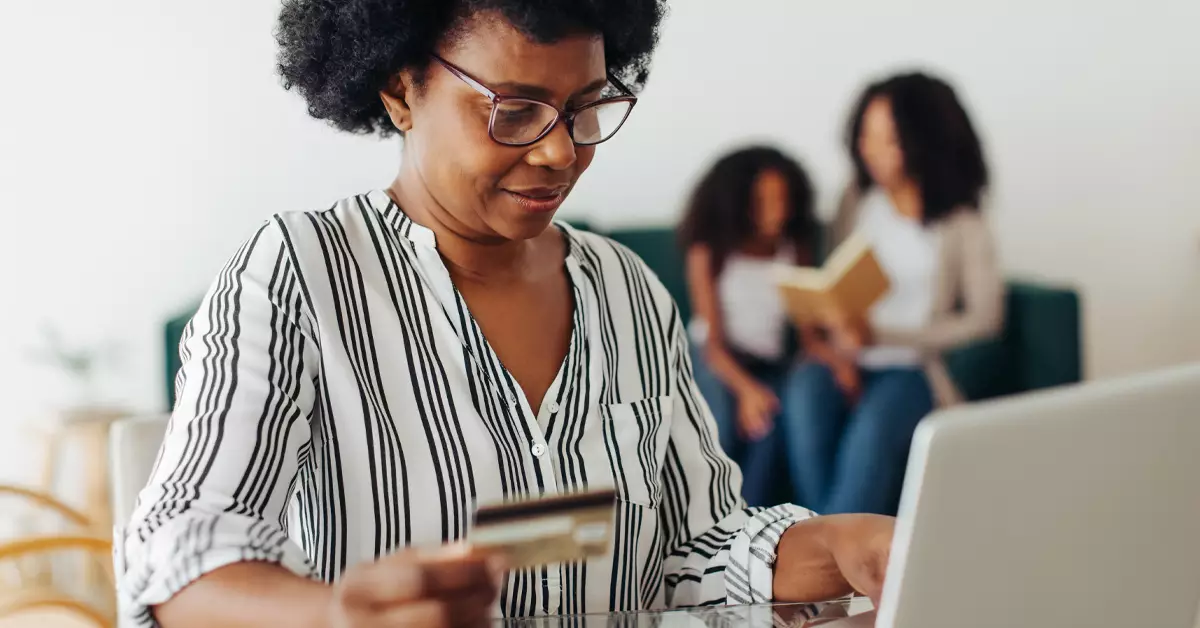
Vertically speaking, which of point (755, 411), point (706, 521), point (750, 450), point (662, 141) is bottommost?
point (750, 450)

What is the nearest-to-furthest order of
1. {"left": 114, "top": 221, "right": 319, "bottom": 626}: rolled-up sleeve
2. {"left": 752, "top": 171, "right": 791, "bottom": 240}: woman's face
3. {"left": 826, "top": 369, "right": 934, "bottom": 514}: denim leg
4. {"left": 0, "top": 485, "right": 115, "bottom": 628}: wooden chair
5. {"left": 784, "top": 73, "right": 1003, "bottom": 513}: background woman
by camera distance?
{"left": 114, "top": 221, "right": 319, "bottom": 626}: rolled-up sleeve, {"left": 0, "top": 485, "right": 115, "bottom": 628}: wooden chair, {"left": 826, "top": 369, "right": 934, "bottom": 514}: denim leg, {"left": 784, "top": 73, "right": 1003, "bottom": 513}: background woman, {"left": 752, "top": 171, "right": 791, "bottom": 240}: woman's face

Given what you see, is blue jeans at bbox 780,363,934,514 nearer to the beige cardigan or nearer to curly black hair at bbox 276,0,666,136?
the beige cardigan

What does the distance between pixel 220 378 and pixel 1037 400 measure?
0.57 metres

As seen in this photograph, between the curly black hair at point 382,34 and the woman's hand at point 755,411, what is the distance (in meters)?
1.80

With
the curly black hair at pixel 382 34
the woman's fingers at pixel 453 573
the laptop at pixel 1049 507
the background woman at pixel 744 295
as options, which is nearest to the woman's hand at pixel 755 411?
the background woman at pixel 744 295

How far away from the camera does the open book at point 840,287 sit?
99.0 inches

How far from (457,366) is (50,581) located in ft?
8.50

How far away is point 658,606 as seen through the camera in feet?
3.67

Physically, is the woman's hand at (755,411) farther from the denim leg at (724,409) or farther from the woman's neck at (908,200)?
the woman's neck at (908,200)

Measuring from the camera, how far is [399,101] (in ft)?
3.48

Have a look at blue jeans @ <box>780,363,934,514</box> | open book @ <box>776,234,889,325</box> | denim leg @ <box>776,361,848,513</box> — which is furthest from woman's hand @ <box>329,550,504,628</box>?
denim leg @ <box>776,361,848,513</box>

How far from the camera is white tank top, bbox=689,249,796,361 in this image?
2.96 meters

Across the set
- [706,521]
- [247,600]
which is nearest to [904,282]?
[706,521]

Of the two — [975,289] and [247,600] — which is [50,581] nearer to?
[975,289]
